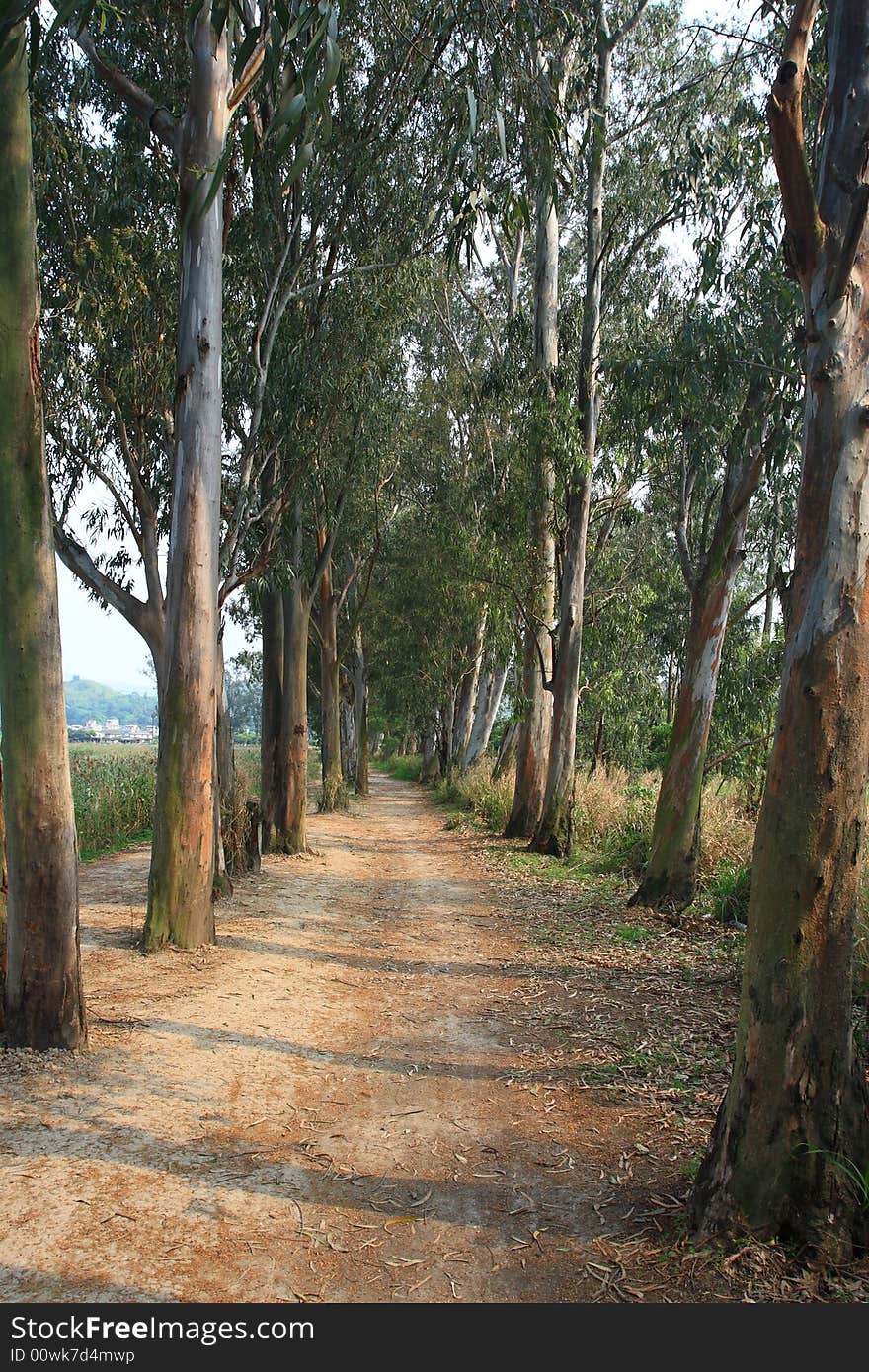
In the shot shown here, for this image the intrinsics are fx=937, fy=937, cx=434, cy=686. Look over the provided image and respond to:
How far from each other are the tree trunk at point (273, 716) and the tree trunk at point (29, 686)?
808cm

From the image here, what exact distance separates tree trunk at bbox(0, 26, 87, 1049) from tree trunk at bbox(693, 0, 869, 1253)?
3.21m

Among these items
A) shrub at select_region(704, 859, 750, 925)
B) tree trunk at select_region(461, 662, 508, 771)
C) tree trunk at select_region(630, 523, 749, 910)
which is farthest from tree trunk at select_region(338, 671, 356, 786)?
shrub at select_region(704, 859, 750, 925)

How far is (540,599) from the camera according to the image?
14.3 m

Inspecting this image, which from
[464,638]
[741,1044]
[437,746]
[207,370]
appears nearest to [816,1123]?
[741,1044]

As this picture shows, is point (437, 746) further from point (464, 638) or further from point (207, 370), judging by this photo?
point (207, 370)

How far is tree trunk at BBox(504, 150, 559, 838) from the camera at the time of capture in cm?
1406

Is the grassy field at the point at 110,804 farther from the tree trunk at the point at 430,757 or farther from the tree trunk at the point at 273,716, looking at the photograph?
the tree trunk at the point at 430,757

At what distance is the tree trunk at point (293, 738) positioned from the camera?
12859 mm

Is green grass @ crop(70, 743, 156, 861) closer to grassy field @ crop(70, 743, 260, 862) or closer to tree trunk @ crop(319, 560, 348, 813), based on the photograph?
grassy field @ crop(70, 743, 260, 862)

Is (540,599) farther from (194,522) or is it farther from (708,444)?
(194,522)

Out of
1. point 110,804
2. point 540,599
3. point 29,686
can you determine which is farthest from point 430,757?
point 29,686

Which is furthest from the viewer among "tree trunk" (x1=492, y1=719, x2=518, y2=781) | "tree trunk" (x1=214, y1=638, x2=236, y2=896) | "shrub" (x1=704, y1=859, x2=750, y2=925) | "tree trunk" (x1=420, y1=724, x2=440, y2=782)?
"tree trunk" (x1=420, y1=724, x2=440, y2=782)

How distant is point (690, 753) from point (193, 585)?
474 centimetres

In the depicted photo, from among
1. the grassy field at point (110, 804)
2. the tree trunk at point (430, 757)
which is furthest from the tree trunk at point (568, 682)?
the tree trunk at point (430, 757)
